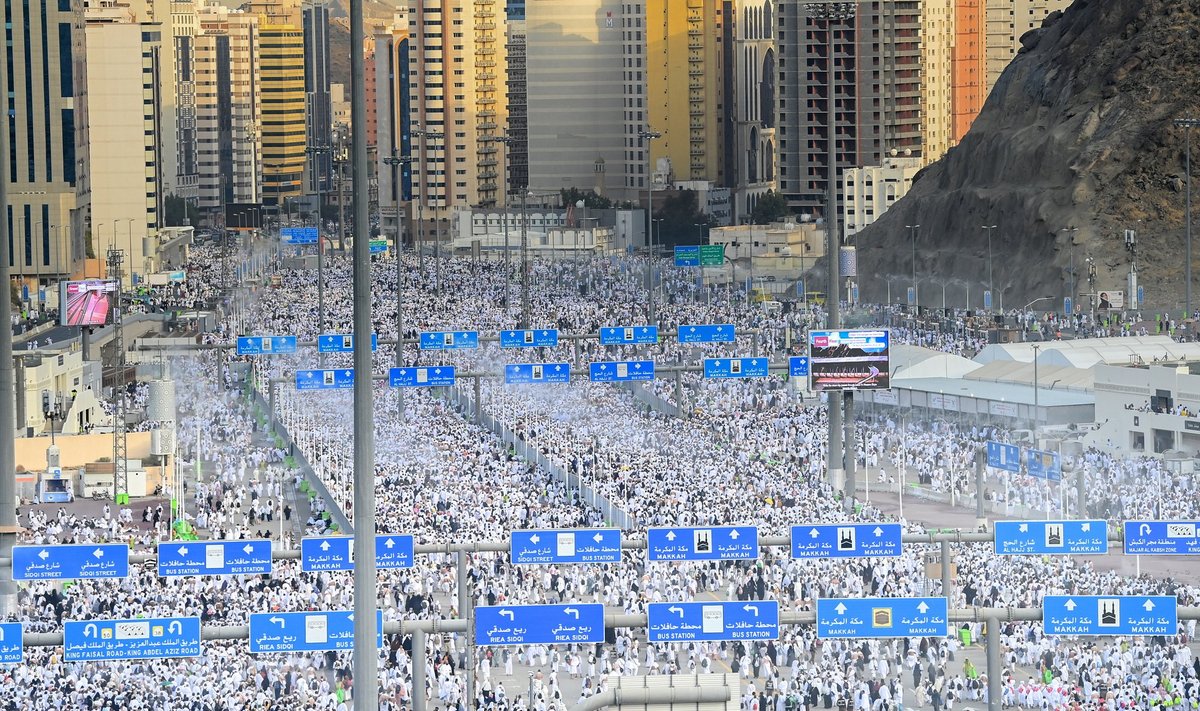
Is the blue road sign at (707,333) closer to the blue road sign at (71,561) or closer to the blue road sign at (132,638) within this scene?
the blue road sign at (71,561)

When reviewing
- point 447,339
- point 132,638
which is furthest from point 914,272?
point 132,638

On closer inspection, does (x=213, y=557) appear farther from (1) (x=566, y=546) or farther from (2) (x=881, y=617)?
(2) (x=881, y=617)

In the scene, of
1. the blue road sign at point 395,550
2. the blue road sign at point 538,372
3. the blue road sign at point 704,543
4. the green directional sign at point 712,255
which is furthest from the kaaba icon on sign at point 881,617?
the green directional sign at point 712,255

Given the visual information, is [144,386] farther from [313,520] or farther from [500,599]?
[500,599]

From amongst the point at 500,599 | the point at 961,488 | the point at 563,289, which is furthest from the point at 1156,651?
the point at 563,289

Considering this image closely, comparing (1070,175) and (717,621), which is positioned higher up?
(1070,175)

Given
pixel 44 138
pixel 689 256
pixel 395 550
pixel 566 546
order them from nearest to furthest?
pixel 566 546
pixel 395 550
pixel 689 256
pixel 44 138

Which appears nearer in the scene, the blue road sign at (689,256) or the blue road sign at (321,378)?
the blue road sign at (321,378)
